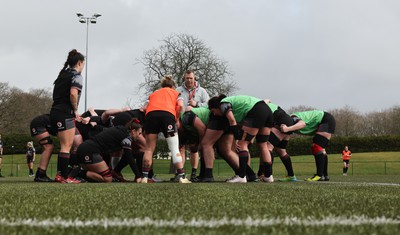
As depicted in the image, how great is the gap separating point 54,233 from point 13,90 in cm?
6505

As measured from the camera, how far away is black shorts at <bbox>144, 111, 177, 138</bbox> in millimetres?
6988

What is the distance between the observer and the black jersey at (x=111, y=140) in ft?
24.3

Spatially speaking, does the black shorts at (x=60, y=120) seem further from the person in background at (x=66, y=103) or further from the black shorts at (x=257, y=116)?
the black shorts at (x=257, y=116)

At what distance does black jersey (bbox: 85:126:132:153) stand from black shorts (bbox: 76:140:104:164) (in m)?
0.05

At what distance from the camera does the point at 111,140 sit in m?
7.48

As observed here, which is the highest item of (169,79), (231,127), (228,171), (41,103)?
(41,103)

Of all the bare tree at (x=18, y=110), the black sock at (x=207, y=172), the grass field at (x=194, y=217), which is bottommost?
the black sock at (x=207, y=172)

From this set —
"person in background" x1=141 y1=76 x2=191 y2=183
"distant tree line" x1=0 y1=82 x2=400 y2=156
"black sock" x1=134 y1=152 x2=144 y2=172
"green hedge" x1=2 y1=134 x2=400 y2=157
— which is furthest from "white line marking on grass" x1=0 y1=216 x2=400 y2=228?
"green hedge" x1=2 y1=134 x2=400 y2=157

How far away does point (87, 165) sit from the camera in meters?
7.45

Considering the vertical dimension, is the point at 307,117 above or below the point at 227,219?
above

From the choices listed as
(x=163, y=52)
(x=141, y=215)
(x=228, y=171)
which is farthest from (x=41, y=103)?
(x=141, y=215)

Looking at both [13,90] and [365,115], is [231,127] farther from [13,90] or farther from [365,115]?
[365,115]

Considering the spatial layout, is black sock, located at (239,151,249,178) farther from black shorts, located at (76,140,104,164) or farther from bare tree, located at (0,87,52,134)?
bare tree, located at (0,87,52,134)

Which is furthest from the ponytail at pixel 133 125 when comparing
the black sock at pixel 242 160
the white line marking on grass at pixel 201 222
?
the white line marking on grass at pixel 201 222
